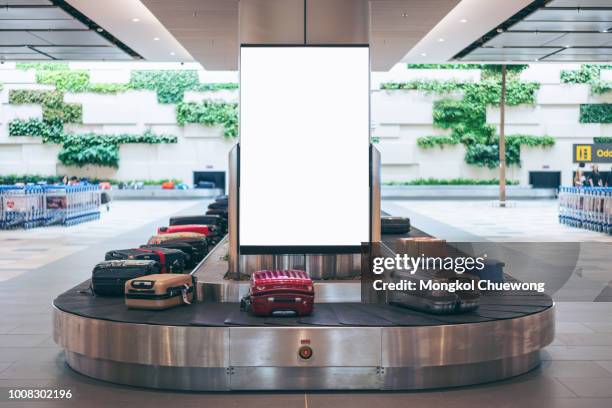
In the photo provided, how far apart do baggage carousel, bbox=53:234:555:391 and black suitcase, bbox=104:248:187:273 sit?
1.75m

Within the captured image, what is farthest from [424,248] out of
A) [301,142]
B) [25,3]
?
[25,3]

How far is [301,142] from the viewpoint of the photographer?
693cm

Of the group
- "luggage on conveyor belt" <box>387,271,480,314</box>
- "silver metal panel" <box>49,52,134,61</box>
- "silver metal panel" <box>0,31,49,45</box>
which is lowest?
"luggage on conveyor belt" <box>387,271,480,314</box>

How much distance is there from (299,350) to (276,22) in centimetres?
333

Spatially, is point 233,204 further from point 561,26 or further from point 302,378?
point 561,26

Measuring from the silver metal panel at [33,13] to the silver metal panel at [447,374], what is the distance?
12.0 meters

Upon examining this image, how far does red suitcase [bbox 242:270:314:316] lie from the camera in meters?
5.83

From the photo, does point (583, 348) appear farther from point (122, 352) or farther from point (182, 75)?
point (182, 75)

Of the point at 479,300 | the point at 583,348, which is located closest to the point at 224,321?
the point at 479,300

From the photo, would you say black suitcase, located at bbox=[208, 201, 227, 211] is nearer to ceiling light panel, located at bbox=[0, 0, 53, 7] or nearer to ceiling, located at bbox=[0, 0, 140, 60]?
ceiling, located at bbox=[0, 0, 140, 60]

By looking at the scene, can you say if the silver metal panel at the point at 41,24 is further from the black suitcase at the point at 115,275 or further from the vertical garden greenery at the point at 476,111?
the vertical garden greenery at the point at 476,111

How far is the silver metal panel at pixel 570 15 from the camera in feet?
51.2

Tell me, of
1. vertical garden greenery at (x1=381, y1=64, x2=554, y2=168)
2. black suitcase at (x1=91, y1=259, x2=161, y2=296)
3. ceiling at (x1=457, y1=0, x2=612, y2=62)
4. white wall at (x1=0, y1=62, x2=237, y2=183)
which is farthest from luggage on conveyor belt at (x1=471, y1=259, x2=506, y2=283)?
white wall at (x1=0, y1=62, x2=237, y2=183)

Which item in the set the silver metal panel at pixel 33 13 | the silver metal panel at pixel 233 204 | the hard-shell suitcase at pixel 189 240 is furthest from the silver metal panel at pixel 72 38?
the silver metal panel at pixel 233 204
